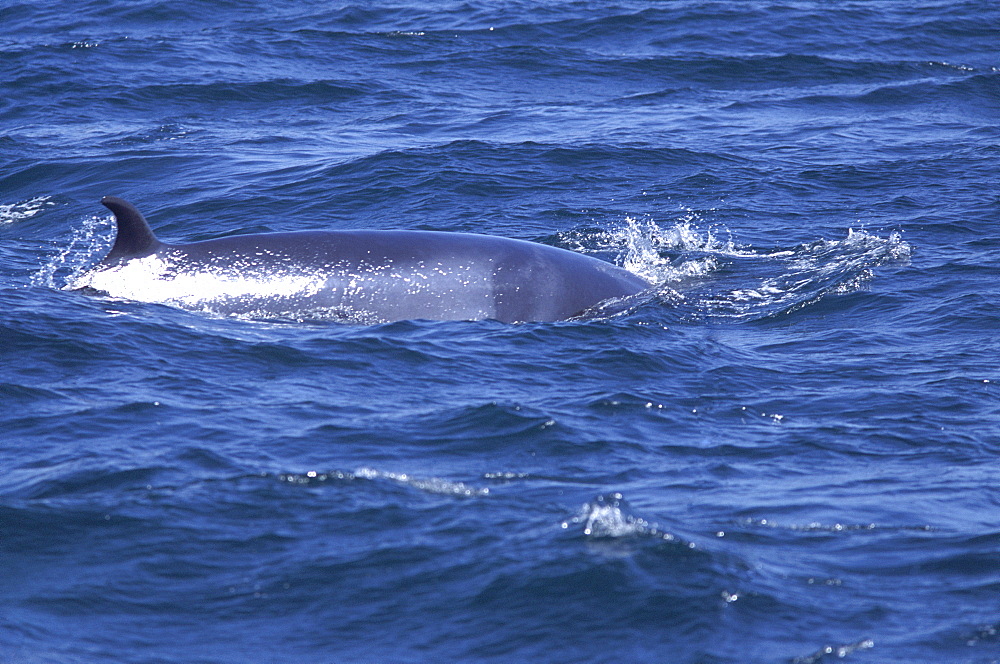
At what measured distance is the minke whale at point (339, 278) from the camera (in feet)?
34.6

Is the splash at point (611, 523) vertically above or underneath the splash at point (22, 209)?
underneath

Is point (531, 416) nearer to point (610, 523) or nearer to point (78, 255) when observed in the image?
point (610, 523)

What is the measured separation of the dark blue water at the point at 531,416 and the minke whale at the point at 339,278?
22 cm

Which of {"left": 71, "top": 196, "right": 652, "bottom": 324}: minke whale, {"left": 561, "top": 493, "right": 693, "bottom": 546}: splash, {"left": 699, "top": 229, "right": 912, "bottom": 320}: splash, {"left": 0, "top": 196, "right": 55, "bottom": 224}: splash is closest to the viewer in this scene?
{"left": 561, "top": 493, "right": 693, "bottom": 546}: splash

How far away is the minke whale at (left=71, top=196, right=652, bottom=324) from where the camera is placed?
10531 millimetres

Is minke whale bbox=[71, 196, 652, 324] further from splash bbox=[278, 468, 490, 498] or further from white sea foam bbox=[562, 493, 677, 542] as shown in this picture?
white sea foam bbox=[562, 493, 677, 542]

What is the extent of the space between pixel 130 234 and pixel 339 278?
1687 millimetres

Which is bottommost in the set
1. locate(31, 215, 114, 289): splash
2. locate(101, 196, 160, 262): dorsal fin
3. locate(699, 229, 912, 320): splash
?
locate(699, 229, 912, 320): splash

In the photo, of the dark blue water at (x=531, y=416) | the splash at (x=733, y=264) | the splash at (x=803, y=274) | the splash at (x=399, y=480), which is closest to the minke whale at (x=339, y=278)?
the dark blue water at (x=531, y=416)

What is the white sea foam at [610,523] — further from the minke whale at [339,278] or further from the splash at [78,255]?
the splash at [78,255]

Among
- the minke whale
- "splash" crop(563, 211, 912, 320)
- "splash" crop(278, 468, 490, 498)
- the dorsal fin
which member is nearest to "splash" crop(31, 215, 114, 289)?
the dorsal fin

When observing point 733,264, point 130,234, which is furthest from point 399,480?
point 733,264

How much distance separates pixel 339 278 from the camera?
10633 mm

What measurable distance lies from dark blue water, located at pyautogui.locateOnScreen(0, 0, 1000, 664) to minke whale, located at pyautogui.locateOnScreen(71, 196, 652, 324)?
22cm
